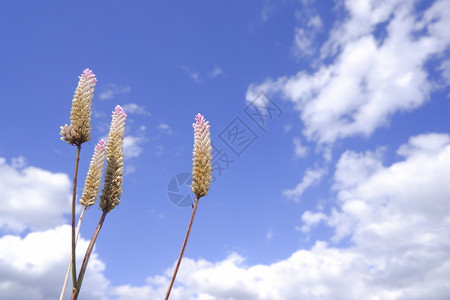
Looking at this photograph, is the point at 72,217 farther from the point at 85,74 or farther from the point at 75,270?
the point at 85,74

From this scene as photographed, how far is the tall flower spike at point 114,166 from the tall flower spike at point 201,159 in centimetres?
133

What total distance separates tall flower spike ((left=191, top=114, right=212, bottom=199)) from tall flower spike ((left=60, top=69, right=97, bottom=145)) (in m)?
1.64

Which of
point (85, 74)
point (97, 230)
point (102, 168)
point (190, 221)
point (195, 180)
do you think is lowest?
point (190, 221)

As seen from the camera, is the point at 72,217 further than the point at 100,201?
No

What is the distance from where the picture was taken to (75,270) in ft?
16.7

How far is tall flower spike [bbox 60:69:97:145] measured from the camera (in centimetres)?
580

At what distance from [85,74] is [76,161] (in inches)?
66.6

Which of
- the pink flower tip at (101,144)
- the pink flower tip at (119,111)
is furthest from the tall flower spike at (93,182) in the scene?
the pink flower tip at (119,111)

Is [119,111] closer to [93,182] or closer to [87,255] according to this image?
[93,182]

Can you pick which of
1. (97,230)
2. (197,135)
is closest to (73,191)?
(97,230)

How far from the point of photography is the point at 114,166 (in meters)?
6.18

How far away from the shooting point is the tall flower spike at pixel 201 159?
215 inches

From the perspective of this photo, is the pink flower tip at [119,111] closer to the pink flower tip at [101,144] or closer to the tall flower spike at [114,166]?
the tall flower spike at [114,166]

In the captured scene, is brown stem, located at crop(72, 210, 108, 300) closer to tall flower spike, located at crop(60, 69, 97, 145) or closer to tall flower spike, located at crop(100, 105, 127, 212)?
tall flower spike, located at crop(100, 105, 127, 212)
